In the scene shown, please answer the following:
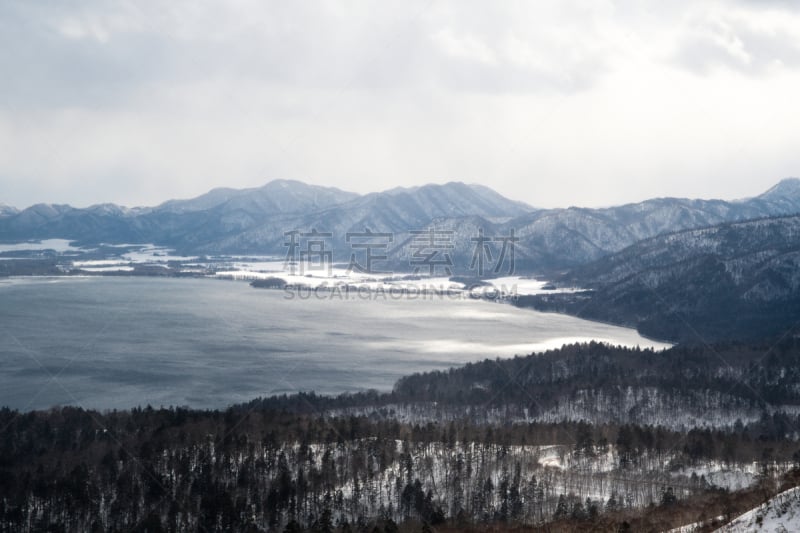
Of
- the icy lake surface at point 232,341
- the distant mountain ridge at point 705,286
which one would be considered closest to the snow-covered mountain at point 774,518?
the icy lake surface at point 232,341

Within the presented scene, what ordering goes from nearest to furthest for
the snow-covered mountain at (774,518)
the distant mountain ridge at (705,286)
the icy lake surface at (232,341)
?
the snow-covered mountain at (774,518) < the icy lake surface at (232,341) < the distant mountain ridge at (705,286)

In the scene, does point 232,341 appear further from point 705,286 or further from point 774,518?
point 705,286

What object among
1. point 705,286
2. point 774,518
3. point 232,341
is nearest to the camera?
point 774,518

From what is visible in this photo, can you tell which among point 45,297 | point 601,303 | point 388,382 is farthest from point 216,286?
point 388,382

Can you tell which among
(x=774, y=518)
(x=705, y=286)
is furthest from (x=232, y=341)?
(x=705, y=286)

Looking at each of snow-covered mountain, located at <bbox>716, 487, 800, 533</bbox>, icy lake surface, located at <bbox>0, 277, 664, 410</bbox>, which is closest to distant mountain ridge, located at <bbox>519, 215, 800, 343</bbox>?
icy lake surface, located at <bbox>0, 277, 664, 410</bbox>

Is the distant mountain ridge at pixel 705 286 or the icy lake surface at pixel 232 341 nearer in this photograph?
the icy lake surface at pixel 232 341

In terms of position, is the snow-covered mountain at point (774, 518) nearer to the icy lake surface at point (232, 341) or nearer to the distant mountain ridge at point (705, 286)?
the icy lake surface at point (232, 341)

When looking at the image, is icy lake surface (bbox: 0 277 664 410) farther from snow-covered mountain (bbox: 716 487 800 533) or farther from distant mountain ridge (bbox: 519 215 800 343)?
snow-covered mountain (bbox: 716 487 800 533)

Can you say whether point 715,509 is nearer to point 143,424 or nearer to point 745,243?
point 143,424
